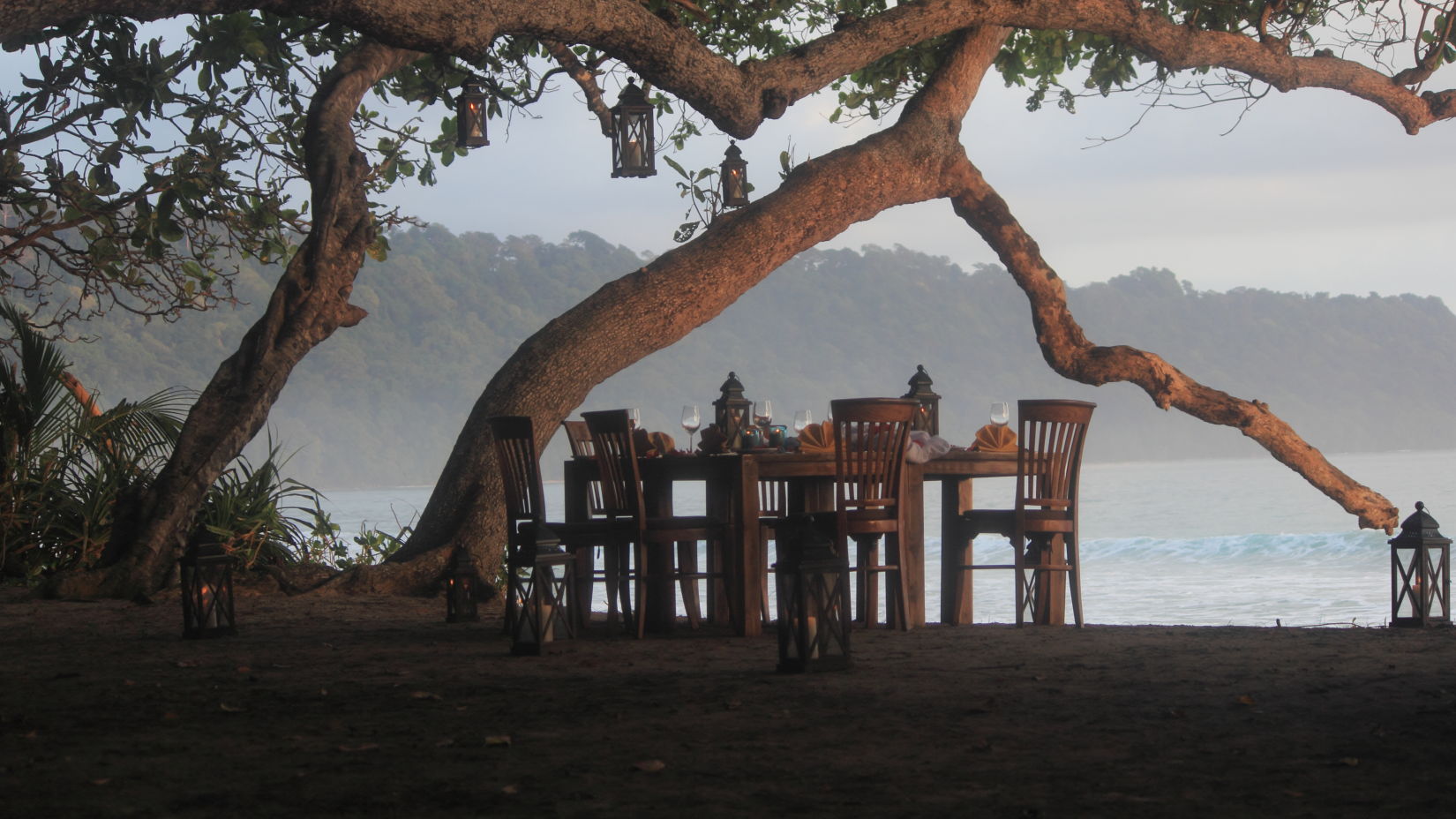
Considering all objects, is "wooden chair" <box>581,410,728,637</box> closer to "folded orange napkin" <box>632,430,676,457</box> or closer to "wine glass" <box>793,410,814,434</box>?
"folded orange napkin" <box>632,430,676,457</box>

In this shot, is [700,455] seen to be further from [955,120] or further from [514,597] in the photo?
[955,120]

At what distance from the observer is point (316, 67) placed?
29.8 feet

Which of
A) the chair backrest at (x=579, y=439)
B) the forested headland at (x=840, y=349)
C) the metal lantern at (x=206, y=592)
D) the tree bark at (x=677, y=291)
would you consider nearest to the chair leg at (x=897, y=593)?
the chair backrest at (x=579, y=439)

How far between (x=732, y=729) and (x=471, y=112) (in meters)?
4.73

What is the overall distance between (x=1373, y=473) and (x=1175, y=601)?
32.1 meters

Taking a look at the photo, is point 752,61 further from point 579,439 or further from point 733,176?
point 579,439

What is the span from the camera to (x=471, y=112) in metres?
7.34

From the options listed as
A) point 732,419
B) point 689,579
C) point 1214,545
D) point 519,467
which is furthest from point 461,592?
point 1214,545

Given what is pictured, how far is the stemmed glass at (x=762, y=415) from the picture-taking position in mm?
6148

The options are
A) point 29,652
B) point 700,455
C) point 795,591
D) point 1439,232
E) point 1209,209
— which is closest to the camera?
point 795,591

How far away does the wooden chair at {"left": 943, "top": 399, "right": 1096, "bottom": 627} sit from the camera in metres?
6.01

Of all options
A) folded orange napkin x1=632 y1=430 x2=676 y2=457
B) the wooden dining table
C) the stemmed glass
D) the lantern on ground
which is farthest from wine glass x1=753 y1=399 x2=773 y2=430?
the lantern on ground

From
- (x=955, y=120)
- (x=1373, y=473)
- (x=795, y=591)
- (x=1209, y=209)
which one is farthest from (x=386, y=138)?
(x=1209, y=209)

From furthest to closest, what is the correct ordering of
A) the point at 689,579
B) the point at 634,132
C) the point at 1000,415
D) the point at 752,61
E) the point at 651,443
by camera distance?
the point at 752,61 → the point at 634,132 → the point at 689,579 → the point at 1000,415 → the point at 651,443
